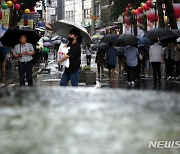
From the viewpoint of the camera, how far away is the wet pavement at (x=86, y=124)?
24.4 feet

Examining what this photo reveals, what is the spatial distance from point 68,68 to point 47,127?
5.58 meters

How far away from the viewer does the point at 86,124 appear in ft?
31.5

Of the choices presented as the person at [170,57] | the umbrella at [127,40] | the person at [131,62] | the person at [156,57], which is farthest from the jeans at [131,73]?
the person at [170,57]

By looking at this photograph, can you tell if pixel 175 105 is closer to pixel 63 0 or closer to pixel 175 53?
pixel 175 53

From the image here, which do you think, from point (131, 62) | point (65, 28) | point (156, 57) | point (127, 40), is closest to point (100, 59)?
point (156, 57)

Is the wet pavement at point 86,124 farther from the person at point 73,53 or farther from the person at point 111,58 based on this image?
the person at point 111,58

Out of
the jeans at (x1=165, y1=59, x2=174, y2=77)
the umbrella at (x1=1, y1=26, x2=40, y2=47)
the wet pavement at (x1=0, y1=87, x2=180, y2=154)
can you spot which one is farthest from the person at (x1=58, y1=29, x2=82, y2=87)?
the jeans at (x1=165, y1=59, x2=174, y2=77)

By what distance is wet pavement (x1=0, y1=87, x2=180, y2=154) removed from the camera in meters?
7.43

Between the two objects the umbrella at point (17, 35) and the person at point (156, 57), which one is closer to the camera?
the umbrella at point (17, 35)

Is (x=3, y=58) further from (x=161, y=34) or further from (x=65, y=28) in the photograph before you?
(x=65, y=28)

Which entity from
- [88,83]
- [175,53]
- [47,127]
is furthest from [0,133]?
[175,53]

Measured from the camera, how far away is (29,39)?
17953 mm

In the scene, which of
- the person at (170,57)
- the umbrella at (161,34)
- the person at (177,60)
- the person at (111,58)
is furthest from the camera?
the person at (170,57)

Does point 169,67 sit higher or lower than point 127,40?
lower
